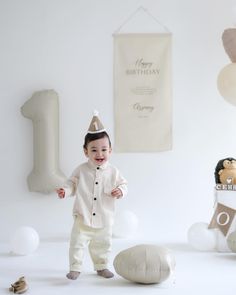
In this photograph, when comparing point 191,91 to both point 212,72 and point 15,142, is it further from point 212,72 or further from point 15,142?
point 15,142

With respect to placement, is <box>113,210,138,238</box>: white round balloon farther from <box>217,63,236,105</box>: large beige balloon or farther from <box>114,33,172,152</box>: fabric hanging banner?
<box>217,63,236,105</box>: large beige balloon

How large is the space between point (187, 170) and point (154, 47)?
0.86 metres

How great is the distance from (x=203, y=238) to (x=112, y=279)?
82 cm

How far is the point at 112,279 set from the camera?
102 inches

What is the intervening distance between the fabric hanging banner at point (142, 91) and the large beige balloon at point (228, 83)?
0.48 meters

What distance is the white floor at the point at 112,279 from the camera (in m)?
2.42

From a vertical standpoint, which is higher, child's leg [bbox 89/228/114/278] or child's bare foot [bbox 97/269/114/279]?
child's leg [bbox 89/228/114/278]

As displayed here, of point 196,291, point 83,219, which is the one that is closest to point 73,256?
point 83,219

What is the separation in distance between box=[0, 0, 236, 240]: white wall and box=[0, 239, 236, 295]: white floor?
47 centimetres

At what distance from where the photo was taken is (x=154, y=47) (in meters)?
3.68

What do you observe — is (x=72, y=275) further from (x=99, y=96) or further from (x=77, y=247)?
(x=99, y=96)

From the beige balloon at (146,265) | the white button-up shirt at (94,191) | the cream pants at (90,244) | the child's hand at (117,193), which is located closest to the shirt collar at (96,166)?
the white button-up shirt at (94,191)

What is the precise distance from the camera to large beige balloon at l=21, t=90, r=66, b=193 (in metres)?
3.56

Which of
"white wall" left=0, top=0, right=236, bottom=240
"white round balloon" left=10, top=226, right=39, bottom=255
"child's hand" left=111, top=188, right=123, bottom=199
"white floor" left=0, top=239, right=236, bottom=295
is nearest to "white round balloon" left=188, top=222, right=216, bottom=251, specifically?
"white floor" left=0, top=239, right=236, bottom=295
